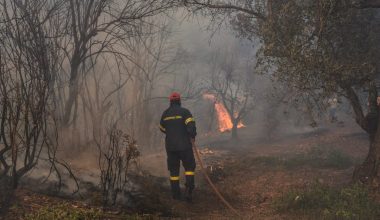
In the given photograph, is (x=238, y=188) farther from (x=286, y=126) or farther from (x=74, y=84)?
(x=286, y=126)

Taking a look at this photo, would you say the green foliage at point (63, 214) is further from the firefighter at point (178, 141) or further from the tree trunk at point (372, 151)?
the tree trunk at point (372, 151)

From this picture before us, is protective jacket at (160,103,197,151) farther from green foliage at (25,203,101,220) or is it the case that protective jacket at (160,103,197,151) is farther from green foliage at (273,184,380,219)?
green foliage at (25,203,101,220)

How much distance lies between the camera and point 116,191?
252 inches

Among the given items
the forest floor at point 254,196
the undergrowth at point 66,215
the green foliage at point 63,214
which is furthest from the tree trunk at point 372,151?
the green foliage at point 63,214

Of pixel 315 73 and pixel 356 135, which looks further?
pixel 356 135

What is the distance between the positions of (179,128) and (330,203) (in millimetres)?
3147

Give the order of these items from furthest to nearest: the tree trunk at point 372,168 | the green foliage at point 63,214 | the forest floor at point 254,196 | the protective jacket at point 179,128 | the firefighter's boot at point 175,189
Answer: the protective jacket at point 179,128
the firefighter's boot at point 175,189
the tree trunk at point 372,168
the forest floor at point 254,196
the green foliage at point 63,214

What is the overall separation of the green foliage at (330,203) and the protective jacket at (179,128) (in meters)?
2.09

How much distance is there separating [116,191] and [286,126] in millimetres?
21475

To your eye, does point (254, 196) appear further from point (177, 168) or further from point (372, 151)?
point (372, 151)

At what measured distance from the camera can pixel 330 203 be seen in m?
6.82

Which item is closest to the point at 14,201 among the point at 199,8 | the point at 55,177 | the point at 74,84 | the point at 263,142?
the point at 55,177

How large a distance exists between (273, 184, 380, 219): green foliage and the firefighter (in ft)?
6.22

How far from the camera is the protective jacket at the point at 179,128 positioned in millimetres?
8109
